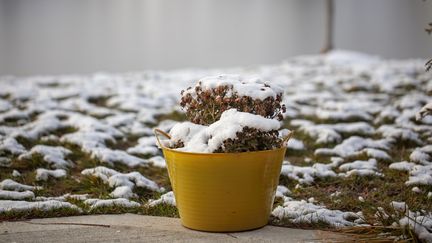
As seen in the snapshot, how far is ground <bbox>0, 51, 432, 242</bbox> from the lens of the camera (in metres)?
2.37

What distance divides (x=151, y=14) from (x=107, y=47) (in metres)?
0.94

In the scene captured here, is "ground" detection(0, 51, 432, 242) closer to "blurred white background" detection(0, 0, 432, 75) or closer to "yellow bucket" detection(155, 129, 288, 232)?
"yellow bucket" detection(155, 129, 288, 232)

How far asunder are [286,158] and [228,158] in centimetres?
147

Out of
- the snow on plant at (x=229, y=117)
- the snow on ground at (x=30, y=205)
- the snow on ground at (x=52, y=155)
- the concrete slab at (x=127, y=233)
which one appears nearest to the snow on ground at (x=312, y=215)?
the concrete slab at (x=127, y=233)

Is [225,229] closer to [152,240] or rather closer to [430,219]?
[152,240]

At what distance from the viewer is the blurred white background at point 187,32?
866 centimetres

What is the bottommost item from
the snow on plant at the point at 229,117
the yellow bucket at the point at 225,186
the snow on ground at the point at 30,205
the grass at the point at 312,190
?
A: the grass at the point at 312,190

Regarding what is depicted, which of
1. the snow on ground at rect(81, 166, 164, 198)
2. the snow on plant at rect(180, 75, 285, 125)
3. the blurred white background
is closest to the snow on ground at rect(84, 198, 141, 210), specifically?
the snow on ground at rect(81, 166, 164, 198)

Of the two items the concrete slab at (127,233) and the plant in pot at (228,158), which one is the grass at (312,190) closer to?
the concrete slab at (127,233)

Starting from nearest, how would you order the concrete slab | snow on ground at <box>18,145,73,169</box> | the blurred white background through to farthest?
the concrete slab
snow on ground at <box>18,145,73,169</box>
the blurred white background

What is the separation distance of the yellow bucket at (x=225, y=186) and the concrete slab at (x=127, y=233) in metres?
0.05

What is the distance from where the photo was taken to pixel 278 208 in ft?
7.79

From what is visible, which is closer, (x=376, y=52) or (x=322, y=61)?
(x=322, y=61)

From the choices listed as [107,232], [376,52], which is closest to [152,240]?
[107,232]
